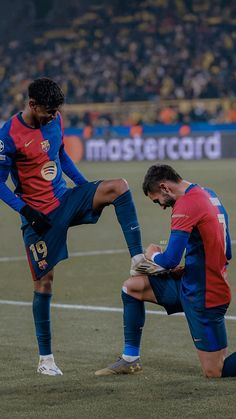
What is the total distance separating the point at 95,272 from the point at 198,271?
16.8ft

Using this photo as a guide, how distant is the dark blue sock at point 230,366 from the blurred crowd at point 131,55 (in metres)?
29.4

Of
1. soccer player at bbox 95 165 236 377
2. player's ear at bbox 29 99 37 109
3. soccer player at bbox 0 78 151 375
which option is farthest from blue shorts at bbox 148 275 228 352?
player's ear at bbox 29 99 37 109

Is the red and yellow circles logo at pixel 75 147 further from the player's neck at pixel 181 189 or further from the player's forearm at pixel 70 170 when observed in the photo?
the player's neck at pixel 181 189

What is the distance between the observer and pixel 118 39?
140 feet

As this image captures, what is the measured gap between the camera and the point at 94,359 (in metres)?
6.92

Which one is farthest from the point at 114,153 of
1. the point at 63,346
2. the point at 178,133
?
the point at 63,346

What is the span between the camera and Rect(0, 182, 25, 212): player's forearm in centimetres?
652

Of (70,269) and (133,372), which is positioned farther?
(70,269)

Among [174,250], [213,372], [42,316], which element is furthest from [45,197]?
[213,372]

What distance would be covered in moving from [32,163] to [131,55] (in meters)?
34.4

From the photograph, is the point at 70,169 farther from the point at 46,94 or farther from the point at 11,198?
the point at 46,94

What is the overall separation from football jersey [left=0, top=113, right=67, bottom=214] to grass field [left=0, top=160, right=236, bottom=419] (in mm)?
1152

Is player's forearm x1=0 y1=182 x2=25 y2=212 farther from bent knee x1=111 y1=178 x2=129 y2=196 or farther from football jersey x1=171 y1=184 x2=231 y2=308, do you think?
football jersey x1=171 y1=184 x2=231 y2=308

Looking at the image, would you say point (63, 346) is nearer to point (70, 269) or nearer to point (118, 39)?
point (70, 269)
